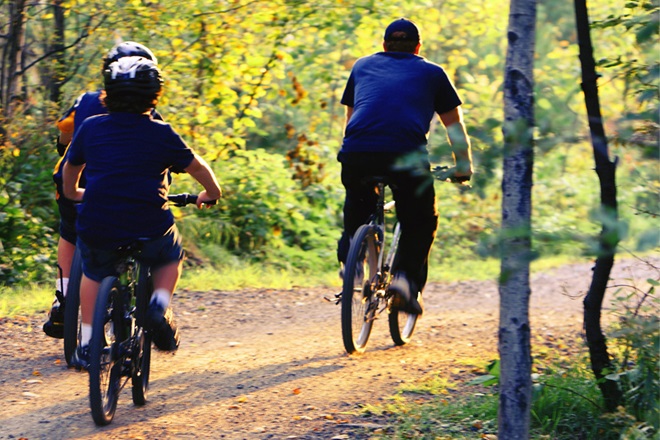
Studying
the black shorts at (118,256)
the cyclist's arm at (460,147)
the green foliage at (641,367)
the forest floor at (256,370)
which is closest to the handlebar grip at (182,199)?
the black shorts at (118,256)

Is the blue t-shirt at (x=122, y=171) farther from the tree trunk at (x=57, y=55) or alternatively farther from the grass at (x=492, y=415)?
the tree trunk at (x=57, y=55)

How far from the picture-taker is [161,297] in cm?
488

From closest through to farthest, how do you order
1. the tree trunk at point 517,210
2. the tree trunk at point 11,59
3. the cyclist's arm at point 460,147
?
the cyclist's arm at point 460,147
the tree trunk at point 517,210
the tree trunk at point 11,59

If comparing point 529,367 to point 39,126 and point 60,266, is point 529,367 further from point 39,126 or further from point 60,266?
point 39,126

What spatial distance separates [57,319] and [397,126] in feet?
8.11

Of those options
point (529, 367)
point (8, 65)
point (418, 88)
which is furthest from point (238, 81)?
point (529, 367)

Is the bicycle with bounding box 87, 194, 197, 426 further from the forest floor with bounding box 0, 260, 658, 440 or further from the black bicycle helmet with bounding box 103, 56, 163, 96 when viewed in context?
the black bicycle helmet with bounding box 103, 56, 163, 96

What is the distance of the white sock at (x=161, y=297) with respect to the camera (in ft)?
16.0

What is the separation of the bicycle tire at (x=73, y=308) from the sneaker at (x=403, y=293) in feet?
6.82

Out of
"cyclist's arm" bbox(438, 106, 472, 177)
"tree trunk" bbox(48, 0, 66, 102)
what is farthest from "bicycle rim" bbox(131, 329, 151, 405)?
"tree trunk" bbox(48, 0, 66, 102)

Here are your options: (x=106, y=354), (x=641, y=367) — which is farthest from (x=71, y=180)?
(x=641, y=367)

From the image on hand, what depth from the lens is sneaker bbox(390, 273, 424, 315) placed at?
6.39 metres

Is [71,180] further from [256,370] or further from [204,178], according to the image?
[256,370]

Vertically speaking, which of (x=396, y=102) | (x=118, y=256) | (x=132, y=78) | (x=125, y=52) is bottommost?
(x=118, y=256)
